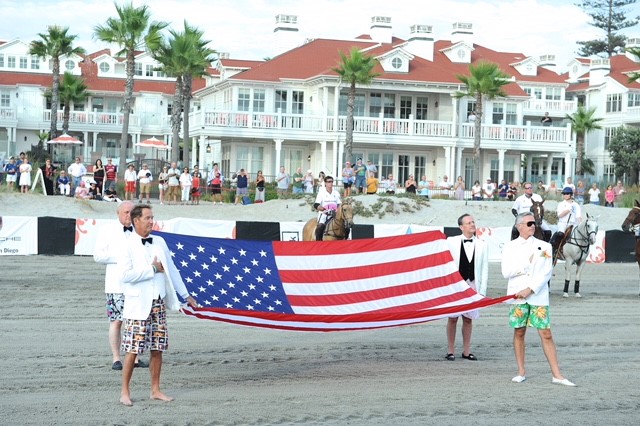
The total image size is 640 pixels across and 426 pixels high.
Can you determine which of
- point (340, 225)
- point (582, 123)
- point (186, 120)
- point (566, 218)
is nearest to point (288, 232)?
point (340, 225)

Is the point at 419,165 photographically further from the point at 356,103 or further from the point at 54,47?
the point at 54,47

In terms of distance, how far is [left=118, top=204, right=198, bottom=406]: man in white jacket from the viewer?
9398 millimetres

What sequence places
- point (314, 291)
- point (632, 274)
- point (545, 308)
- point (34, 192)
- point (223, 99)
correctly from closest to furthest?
point (545, 308), point (314, 291), point (632, 274), point (34, 192), point (223, 99)

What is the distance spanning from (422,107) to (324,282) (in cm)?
4676

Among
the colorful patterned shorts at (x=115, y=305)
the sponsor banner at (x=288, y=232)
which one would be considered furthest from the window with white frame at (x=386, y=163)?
the colorful patterned shorts at (x=115, y=305)

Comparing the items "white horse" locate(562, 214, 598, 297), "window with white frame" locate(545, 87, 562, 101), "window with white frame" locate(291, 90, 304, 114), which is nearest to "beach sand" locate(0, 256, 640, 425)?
"white horse" locate(562, 214, 598, 297)

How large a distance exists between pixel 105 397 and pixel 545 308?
4656mm

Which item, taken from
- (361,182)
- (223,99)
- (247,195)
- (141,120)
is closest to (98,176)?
(247,195)

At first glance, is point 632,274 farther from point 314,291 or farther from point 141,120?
point 141,120

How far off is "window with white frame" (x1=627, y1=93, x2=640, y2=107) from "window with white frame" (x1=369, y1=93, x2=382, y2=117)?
1064 inches

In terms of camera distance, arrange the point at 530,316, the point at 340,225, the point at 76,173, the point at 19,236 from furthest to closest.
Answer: the point at 76,173, the point at 19,236, the point at 340,225, the point at 530,316

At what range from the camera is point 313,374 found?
11.6 m

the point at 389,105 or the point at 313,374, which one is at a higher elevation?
the point at 389,105

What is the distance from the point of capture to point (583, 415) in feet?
32.2
